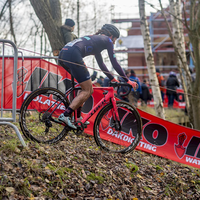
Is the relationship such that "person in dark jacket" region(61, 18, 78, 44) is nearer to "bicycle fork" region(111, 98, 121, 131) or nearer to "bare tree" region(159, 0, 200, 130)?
"bicycle fork" region(111, 98, 121, 131)

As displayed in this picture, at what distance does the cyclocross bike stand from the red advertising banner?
1199 millimetres

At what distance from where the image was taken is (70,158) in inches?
225

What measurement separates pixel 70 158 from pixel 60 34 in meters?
4.62

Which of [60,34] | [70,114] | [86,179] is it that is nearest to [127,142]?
[70,114]

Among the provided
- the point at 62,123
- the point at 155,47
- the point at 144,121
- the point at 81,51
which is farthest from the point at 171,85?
the point at 155,47

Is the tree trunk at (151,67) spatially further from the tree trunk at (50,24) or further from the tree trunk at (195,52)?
the tree trunk at (50,24)

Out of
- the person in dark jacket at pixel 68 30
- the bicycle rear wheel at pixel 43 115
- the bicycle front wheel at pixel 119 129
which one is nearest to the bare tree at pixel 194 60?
the person in dark jacket at pixel 68 30

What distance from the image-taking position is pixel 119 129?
21.1 ft

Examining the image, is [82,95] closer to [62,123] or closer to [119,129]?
[62,123]

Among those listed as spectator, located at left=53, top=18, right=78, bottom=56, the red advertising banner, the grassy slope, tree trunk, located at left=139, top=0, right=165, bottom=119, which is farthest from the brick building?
the grassy slope

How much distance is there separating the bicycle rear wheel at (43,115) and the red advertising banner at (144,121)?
4.77 ft

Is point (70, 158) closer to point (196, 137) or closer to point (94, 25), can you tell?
point (196, 137)

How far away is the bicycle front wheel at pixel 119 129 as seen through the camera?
20.9 feet

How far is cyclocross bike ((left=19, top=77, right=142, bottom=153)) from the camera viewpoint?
594cm
